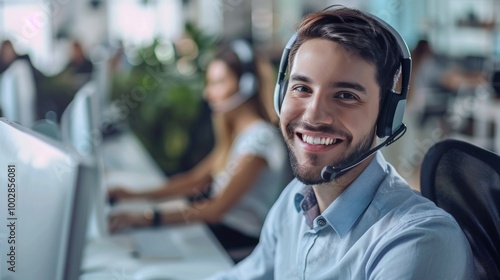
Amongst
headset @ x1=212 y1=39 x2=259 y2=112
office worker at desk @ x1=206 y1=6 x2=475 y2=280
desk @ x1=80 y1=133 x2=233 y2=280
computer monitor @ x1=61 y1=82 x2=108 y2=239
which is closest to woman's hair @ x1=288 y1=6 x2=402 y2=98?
office worker at desk @ x1=206 y1=6 x2=475 y2=280

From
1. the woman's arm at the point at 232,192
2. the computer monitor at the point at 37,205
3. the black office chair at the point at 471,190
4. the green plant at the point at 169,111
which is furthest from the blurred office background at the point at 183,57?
the computer monitor at the point at 37,205

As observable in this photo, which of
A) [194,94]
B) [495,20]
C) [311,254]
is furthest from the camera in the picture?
[495,20]

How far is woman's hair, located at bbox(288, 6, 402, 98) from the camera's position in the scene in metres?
0.67

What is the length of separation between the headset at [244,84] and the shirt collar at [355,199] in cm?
148

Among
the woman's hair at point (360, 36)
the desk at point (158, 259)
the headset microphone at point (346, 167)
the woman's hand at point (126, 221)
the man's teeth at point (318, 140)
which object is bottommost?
the woman's hand at point (126, 221)

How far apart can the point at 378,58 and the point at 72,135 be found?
1.30m

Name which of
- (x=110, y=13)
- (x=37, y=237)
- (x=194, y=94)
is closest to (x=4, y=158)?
(x=37, y=237)

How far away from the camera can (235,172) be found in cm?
202

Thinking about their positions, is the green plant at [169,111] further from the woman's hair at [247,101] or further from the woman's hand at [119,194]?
the woman's hand at [119,194]

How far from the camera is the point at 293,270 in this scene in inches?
32.1

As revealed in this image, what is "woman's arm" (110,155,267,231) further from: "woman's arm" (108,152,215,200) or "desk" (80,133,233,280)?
"woman's arm" (108,152,215,200)

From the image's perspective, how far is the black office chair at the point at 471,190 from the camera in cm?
76

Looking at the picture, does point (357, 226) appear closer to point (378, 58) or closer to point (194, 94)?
point (378, 58)

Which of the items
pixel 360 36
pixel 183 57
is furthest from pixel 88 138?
pixel 183 57
